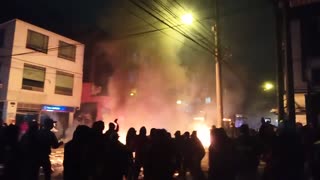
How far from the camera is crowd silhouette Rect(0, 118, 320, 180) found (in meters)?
4.90

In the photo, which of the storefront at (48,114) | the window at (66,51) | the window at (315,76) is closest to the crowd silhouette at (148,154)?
the window at (315,76)

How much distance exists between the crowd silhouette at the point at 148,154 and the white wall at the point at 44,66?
747 inches

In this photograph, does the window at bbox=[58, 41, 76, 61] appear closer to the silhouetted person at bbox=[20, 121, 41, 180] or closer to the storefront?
the storefront

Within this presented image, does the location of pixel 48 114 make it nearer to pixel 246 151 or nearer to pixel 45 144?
pixel 45 144

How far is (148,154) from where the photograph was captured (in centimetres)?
598

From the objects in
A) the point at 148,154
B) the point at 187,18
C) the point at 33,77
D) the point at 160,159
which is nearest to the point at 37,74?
the point at 33,77

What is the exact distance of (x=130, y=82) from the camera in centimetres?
3556

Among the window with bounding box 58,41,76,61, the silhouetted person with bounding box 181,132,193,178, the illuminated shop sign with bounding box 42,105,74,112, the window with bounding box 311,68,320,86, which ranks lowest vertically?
the silhouetted person with bounding box 181,132,193,178

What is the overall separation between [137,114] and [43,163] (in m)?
27.6

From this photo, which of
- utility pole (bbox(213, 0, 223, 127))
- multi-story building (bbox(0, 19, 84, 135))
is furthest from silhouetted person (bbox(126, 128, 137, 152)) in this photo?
multi-story building (bbox(0, 19, 84, 135))

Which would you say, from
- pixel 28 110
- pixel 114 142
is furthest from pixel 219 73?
pixel 28 110

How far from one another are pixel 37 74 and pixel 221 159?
2304 centimetres

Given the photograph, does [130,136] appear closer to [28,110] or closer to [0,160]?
[0,160]

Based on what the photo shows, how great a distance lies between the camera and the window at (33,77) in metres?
25.1
